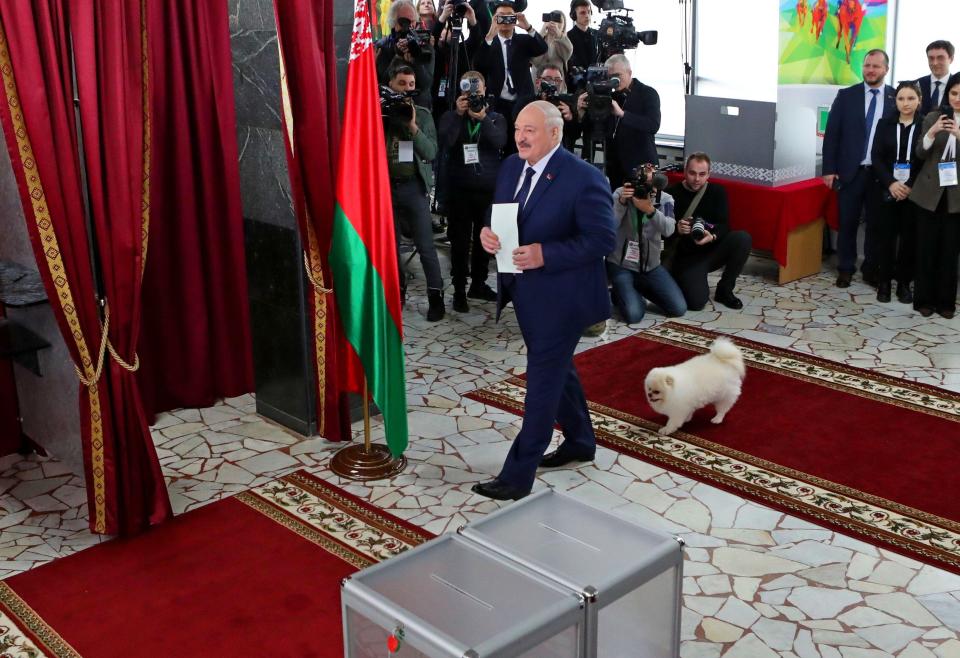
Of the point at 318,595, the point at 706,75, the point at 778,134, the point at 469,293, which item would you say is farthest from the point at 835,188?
the point at 318,595

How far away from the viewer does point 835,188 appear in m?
8.14

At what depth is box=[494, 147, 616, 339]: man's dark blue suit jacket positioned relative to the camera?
450 centimetres

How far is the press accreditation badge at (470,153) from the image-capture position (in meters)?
7.32

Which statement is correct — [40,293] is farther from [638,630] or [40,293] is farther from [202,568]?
[638,630]

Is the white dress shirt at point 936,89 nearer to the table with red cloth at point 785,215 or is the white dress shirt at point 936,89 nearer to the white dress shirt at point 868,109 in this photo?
the white dress shirt at point 868,109

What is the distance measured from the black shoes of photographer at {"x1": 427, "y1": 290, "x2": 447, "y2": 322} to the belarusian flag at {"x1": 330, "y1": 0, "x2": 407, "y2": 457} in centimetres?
242

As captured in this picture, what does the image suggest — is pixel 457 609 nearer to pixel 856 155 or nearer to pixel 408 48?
pixel 408 48

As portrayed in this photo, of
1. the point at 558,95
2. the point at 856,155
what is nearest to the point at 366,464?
the point at 558,95

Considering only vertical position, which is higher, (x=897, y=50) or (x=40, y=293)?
(x=897, y=50)

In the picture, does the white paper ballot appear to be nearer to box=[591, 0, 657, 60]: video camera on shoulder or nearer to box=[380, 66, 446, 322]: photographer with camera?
box=[380, 66, 446, 322]: photographer with camera

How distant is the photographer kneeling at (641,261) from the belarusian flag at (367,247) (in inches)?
109

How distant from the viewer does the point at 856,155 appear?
26.2ft

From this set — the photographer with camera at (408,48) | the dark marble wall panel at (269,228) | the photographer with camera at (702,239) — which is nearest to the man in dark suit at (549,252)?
the dark marble wall panel at (269,228)

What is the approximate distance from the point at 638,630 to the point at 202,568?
207 centimetres
